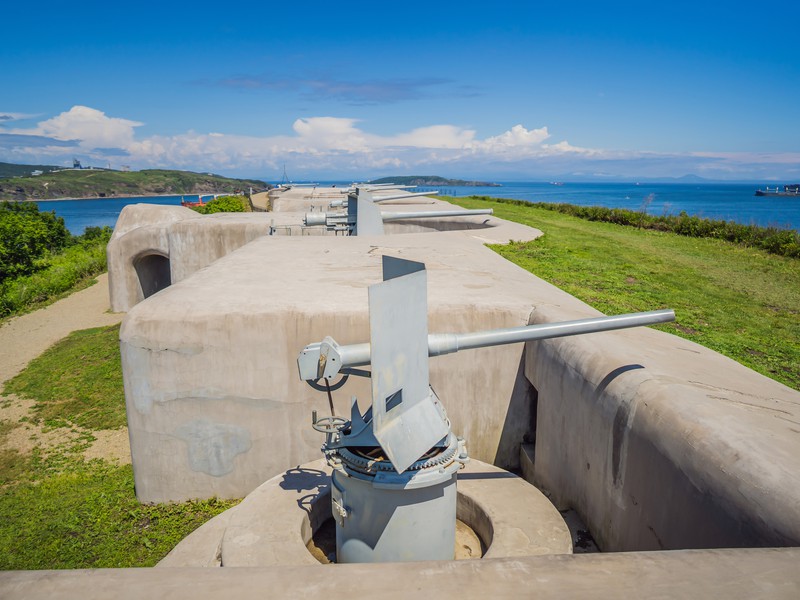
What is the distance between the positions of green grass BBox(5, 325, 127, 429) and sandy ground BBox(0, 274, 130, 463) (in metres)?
0.26

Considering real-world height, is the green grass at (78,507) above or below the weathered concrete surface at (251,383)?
below

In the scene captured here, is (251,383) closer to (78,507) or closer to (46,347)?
(78,507)

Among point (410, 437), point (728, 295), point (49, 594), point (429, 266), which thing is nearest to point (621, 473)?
point (410, 437)

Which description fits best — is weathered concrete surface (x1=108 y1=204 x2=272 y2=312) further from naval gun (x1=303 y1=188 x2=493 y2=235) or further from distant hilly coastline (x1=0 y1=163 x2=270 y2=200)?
distant hilly coastline (x1=0 y1=163 x2=270 y2=200)

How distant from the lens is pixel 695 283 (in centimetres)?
1115

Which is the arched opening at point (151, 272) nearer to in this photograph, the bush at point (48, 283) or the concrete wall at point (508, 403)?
the bush at point (48, 283)

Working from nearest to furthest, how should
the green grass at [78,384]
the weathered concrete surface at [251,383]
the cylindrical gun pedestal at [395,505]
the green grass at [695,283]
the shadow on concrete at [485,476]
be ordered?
the cylindrical gun pedestal at [395,505] → the shadow on concrete at [485,476] → the weathered concrete surface at [251,383] → the green grass at [695,283] → the green grass at [78,384]

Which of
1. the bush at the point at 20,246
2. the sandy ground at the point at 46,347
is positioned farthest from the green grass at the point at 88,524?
the bush at the point at 20,246

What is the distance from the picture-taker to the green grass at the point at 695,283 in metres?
7.43

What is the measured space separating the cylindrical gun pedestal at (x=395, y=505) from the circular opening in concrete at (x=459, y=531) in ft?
2.68

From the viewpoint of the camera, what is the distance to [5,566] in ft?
18.4

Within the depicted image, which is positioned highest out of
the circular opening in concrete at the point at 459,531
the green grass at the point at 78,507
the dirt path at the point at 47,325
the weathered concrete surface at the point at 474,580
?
the weathered concrete surface at the point at 474,580

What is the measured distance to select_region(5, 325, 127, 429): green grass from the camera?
9594 millimetres

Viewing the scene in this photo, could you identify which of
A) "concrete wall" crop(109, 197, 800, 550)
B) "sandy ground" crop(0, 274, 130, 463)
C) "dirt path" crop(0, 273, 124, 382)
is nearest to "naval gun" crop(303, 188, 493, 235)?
"concrete wall" crop(109, 197, 800, 550)
